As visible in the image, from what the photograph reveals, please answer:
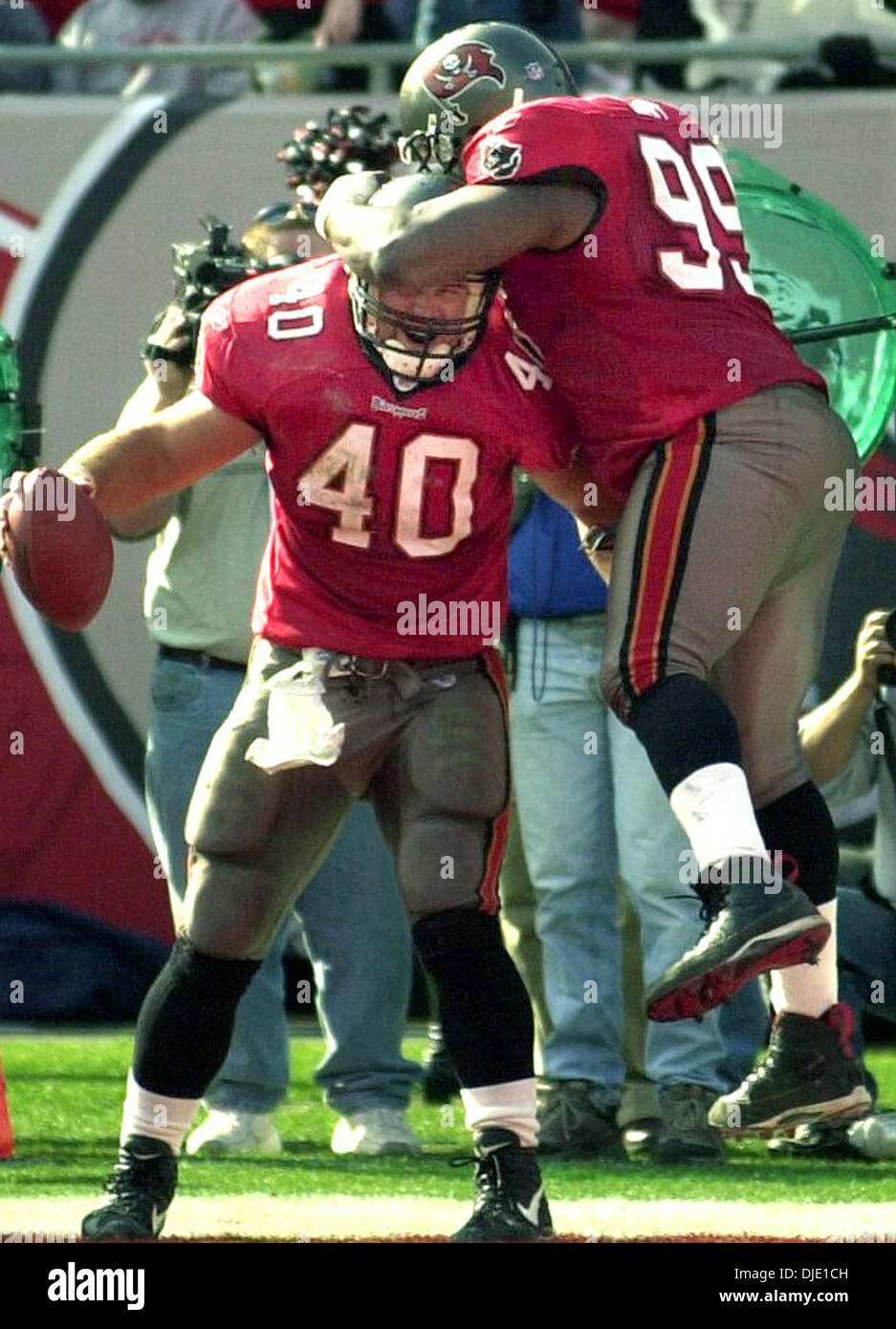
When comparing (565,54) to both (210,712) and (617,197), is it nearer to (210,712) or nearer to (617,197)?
(210,712)

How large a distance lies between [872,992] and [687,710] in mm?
2173

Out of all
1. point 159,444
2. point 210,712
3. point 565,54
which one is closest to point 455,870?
point 159,444

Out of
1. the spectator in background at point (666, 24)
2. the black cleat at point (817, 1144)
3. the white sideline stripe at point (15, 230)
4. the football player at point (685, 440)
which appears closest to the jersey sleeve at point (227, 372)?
the football player at point (685, 440)

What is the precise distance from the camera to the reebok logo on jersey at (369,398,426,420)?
4.52 meters

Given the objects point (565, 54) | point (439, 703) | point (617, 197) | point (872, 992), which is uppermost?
point (565, 54)

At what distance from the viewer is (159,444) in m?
4.60

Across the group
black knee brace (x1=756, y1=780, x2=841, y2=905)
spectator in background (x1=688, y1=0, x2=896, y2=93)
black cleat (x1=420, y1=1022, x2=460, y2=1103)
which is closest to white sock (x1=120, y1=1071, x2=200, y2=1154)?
black knee brace (x1=756, y1=780, x2=841, y2=905)

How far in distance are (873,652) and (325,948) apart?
54.6 inches

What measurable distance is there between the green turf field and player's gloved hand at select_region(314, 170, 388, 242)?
1.90m

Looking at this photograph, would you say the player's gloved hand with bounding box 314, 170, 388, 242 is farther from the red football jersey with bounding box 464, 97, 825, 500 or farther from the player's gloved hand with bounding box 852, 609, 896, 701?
the player's gloved hand with bounding box 852, 609, 896, 701

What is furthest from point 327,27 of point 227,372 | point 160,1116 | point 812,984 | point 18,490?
point 160,1116

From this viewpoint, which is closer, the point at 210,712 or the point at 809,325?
the point at 809,325

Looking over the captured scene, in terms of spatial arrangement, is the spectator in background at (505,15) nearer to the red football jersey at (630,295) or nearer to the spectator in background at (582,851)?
the spectator in background at (582,851)
